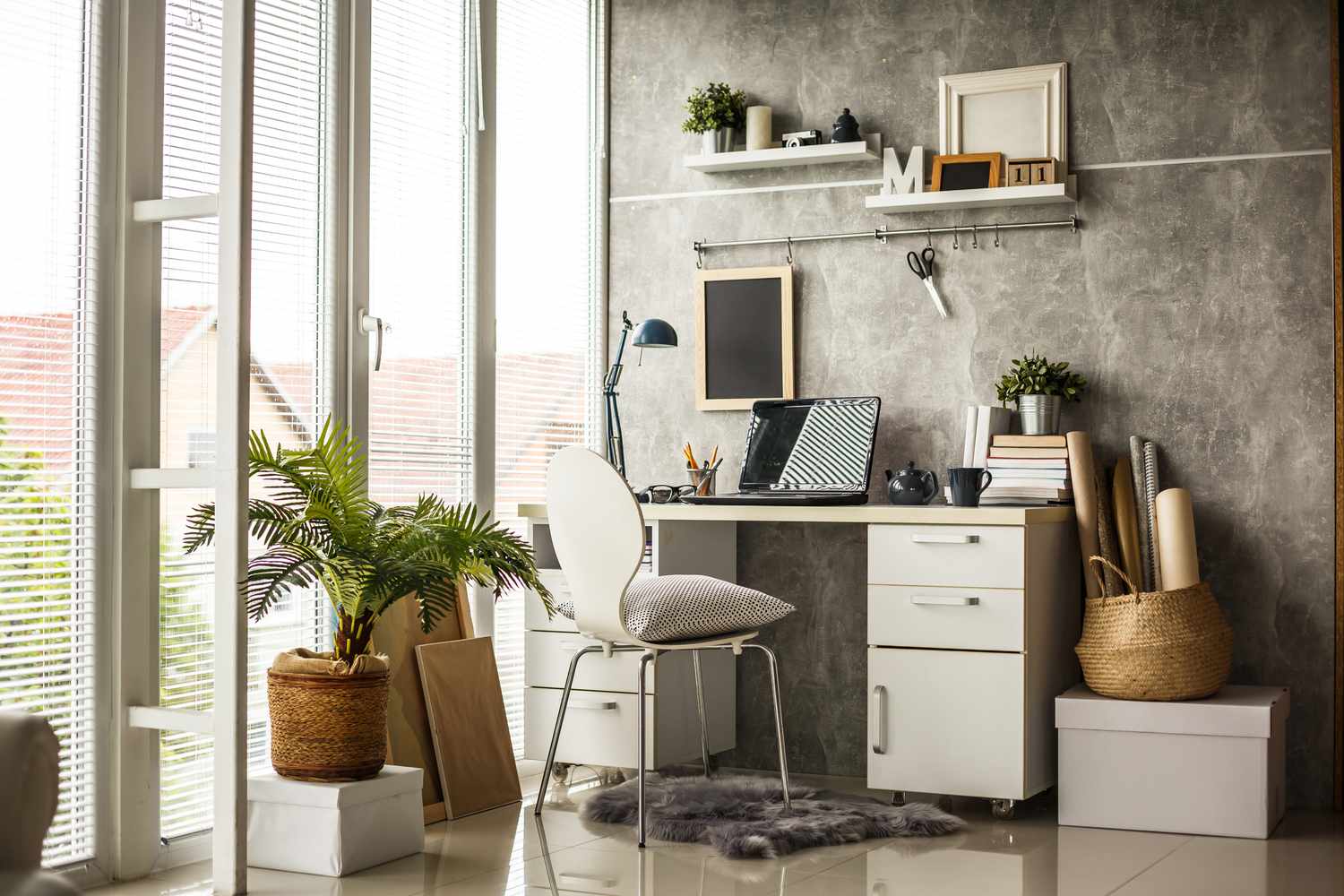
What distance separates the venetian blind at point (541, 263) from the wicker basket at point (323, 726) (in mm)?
980

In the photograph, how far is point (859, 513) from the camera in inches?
143

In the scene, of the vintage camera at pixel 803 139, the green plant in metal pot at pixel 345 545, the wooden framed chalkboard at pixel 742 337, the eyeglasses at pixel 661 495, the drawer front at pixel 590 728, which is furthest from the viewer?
the wooden framed chalkboard at pixel 742 337

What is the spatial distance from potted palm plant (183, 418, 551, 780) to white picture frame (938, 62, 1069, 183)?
1.97 metres

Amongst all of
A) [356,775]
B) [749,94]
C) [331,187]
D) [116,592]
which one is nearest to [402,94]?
[331,187]

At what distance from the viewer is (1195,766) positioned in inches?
Answer: 134

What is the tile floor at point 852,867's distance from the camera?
291cm

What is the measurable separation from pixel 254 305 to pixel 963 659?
1.94m

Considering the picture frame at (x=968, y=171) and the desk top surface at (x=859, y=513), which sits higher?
the picture frame at (x=968, y=171)

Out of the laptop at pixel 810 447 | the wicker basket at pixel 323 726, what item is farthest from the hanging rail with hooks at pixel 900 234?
the wicker basket at pixel 323 726

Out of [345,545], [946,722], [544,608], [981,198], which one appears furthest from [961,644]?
[345,545]

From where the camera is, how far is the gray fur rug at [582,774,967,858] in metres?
3.29

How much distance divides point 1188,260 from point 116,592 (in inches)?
114

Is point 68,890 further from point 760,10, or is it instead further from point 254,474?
point 760,10

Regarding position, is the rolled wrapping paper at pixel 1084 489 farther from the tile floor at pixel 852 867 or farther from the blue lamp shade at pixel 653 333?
the blue lamp shade at pixel 653 333
